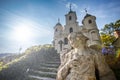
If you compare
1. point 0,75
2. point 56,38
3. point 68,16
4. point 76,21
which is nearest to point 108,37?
point 76,21

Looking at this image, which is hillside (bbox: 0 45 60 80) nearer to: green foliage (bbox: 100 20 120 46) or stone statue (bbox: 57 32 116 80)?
stone statue (bbox: 57 32 116 80)

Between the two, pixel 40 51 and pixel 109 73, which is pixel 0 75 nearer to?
pixel 40 51

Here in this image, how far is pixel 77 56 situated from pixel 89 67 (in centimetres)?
30

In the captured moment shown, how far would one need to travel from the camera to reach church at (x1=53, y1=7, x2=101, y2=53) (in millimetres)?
17062

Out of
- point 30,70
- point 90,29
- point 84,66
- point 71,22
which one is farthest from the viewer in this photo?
point 71,22

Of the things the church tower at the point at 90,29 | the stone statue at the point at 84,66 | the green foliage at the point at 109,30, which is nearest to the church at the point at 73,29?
the church tower at the point at 90,29

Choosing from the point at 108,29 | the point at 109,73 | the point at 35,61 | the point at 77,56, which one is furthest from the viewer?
the point at 108,29

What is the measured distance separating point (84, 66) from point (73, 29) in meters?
17.4

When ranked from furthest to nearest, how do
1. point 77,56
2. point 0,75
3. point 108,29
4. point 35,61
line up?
point 108,29
point 35,61
point 0,75
point 77,56

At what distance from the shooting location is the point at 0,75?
6.25m

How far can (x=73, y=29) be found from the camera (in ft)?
61.5

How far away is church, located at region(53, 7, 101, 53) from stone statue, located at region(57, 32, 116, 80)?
14.6 metres

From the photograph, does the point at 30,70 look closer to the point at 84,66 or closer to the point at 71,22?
the point at 84,66

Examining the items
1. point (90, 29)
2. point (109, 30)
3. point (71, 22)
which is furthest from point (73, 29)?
point (109, 30)
